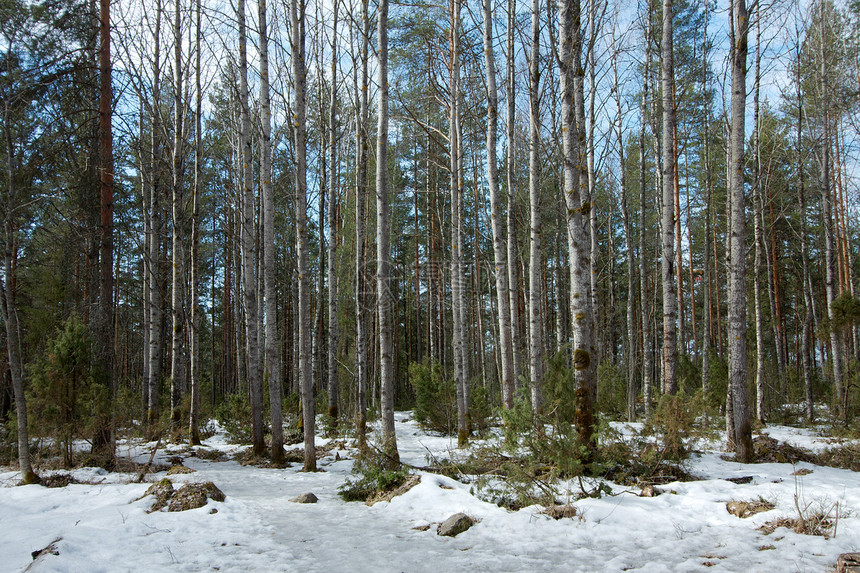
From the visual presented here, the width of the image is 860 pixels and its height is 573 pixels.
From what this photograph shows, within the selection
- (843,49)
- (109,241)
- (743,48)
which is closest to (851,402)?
(743,48)

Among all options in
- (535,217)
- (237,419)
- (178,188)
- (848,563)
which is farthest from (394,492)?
(178,188)

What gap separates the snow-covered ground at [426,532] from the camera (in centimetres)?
314

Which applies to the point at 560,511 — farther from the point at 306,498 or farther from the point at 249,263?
the point at 249,263

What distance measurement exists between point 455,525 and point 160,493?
2.99m

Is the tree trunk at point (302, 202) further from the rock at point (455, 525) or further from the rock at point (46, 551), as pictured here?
the rock at point (46, 551)

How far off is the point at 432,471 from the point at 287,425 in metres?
6.28

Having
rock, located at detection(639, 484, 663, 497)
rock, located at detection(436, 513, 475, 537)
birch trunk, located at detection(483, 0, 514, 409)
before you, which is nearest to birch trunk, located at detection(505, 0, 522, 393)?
birch trunk, located at detection(483, 0, 514, 409)

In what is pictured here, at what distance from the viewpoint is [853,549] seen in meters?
2.97

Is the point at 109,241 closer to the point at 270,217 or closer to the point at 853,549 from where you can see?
the point at 270,217

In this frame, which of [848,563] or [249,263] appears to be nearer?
[848,563]

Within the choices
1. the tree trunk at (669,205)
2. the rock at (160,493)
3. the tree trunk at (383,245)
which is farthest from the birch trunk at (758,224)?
the rock at (160,493)

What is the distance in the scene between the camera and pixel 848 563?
2.64 meters

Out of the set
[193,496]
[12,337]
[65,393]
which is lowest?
[193,496]

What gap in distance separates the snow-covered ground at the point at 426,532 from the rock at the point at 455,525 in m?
0.08
